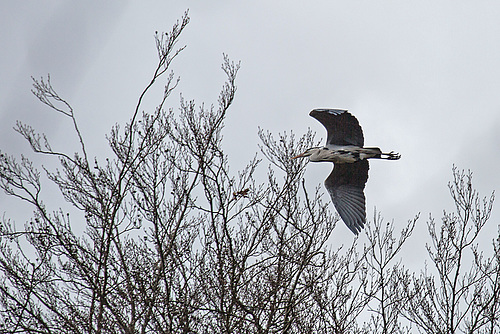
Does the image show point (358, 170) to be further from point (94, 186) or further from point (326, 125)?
point (94, 186)

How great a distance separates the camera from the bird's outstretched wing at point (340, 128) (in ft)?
33.4

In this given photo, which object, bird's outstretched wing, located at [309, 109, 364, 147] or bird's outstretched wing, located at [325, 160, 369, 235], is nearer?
bird's outstretched wing, located at [309, 109, 364, 147]

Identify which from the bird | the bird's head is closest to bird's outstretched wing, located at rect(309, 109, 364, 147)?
the bird

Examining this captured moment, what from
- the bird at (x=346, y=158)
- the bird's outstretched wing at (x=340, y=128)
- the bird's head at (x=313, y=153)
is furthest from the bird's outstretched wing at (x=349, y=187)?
the bird's head at (x=313, y=153)

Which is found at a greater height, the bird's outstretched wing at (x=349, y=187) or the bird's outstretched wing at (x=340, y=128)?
the bird's outstretched wing at (x=340, y=128)

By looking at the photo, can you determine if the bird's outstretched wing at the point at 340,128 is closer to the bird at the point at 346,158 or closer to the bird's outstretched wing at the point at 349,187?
the bird at the point at 346,158

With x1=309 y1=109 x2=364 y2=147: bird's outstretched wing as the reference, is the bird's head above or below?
below

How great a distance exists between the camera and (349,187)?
10711 mm

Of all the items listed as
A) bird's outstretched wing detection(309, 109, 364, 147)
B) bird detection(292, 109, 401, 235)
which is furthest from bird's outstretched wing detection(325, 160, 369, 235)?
bird's outstretched wing detection(309, 109, 364, 147)

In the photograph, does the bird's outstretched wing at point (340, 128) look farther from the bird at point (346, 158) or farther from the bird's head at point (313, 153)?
the bird's head at point (313, 153)

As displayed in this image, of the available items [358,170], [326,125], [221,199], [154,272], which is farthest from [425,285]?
[154,272]

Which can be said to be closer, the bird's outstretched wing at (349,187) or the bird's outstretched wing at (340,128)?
the bird's outstretched wing at (340,128)

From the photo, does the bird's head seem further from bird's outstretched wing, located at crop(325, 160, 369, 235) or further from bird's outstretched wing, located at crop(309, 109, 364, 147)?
bird's outstretched wing, located at crop(325, 160, 369, 235)

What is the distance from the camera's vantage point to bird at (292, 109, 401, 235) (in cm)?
1008
